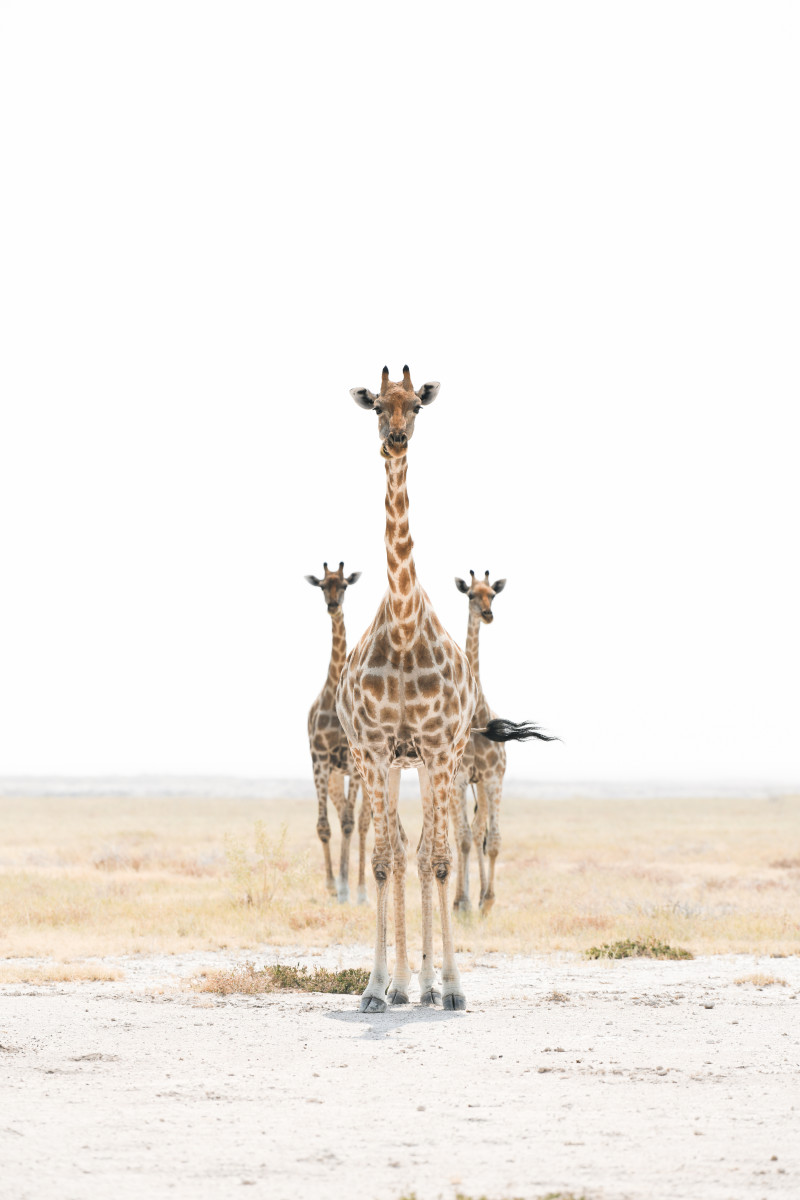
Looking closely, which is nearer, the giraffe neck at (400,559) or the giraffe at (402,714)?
the giraffe at (402,714)

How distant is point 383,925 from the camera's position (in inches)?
437

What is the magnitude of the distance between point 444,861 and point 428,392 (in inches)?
164

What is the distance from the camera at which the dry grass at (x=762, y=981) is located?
1223 cm

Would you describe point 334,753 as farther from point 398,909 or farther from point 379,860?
point 379,860

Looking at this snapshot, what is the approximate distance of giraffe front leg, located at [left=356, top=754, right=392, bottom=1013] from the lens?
1097cm

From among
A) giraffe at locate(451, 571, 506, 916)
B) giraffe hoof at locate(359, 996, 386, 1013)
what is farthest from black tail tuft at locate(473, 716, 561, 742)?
giraffe hoof at locate(359, 996, 386, 1013)

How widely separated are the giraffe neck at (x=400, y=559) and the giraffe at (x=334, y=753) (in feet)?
23.8

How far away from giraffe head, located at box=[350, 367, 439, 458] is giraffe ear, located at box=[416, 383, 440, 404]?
202 millimetres

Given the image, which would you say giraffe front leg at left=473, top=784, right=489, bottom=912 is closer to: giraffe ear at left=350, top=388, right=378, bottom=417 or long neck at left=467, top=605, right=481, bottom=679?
long neck at left=467, top=605, right=481, bottom=679

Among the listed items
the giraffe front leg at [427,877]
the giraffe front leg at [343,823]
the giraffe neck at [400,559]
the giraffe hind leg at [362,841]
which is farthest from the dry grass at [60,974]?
the giraffe front leg at [343,823]

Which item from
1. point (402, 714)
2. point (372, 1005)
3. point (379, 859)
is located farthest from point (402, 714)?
point (372, 1005)

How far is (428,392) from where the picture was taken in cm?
1125

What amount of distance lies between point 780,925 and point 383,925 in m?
7.55

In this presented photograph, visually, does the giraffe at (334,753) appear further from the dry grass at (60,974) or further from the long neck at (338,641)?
the dry grass at (60,974)
